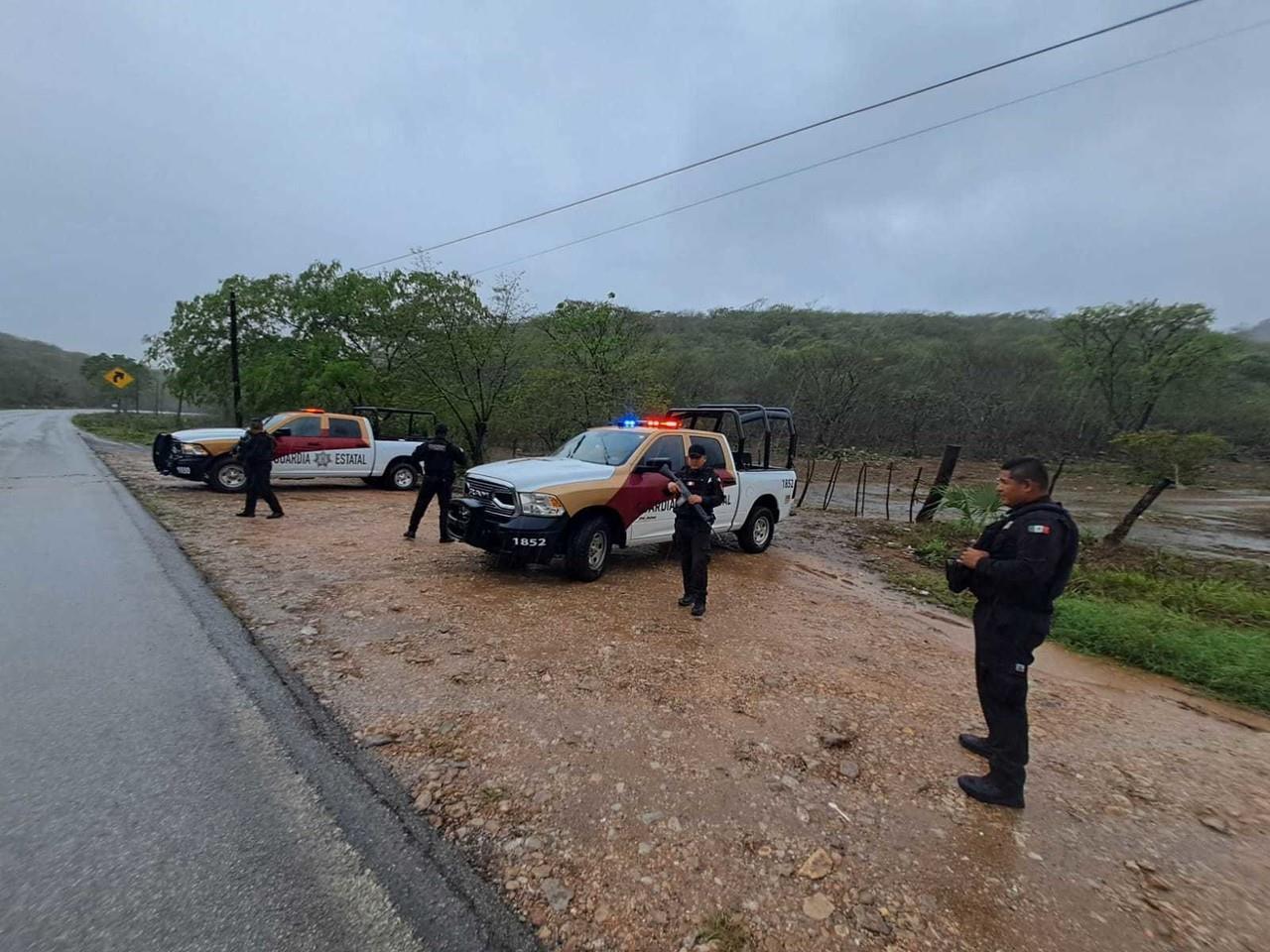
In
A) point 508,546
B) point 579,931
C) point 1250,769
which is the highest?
point 508,546

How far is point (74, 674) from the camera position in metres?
3.79

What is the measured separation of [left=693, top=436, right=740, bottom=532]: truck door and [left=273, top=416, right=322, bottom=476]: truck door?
8.80 metres

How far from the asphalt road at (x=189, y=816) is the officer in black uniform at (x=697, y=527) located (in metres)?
3.42

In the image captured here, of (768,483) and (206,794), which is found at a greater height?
(768,483)

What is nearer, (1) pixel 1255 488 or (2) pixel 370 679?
(2) pixel 370 679

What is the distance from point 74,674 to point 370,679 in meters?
1.76

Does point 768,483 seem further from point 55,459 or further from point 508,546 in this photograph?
point 55,459

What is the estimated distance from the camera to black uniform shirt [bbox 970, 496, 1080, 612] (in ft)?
9.55

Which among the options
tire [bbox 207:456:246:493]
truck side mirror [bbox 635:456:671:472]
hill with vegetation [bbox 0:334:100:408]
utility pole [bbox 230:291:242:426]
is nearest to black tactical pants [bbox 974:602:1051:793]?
truck side mirror [bbox 635:456:671:472]

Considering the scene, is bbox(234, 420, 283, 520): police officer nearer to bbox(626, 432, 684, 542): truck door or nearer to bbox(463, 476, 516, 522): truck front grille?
bbox(463, 476, 516, 522): truck front grille

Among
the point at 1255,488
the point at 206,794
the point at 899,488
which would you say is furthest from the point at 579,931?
the point at 1255,488

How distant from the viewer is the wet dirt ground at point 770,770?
7.60 feet

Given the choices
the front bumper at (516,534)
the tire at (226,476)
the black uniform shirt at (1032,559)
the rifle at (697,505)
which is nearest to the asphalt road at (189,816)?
the front bumper at (516,534)

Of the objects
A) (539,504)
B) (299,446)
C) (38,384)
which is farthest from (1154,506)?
(38,384)
